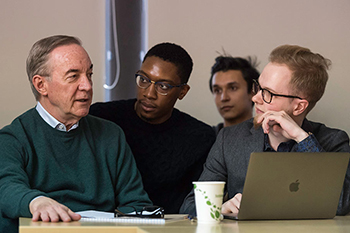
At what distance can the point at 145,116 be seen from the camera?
2525 millimetres

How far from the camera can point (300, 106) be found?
2111 millimetres

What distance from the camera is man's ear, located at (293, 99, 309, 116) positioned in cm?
210

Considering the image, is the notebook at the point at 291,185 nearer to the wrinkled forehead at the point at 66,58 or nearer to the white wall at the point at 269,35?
the wrinkled forehead at the point at 66,58

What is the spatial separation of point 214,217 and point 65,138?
0.83 metres

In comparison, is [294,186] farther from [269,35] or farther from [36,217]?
[269,35]

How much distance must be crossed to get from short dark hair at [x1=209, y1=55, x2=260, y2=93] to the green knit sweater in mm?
1405

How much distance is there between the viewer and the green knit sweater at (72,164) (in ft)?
6.00

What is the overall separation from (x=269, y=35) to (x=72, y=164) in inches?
78.7

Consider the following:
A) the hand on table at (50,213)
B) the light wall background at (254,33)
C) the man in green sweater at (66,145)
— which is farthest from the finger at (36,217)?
the light wall background at (254,33)

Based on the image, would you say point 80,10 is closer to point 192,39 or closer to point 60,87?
point 192,39

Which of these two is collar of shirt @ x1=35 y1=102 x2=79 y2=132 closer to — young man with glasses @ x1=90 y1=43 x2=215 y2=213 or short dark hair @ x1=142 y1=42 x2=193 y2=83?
young man with glasses @ x1=90 y1=43 x2=215 y2=213

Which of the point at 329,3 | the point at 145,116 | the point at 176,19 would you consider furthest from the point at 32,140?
the point at 329,3

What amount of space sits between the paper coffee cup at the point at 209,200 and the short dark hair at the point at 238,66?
2.05m

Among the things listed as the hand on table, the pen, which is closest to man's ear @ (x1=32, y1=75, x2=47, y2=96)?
the hand on table
